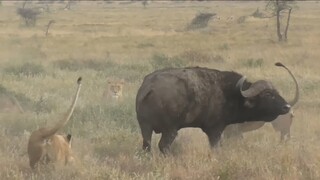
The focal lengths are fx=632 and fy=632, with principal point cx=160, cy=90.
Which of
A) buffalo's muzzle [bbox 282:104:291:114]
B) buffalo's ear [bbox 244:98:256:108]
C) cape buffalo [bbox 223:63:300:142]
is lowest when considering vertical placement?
cape buffalo [bbox 223:63:300:142]

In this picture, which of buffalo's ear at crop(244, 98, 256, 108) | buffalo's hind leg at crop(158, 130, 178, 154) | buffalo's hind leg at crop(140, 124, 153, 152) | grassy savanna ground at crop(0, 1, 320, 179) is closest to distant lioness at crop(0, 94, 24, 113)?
grassy savanna ground at crop(0, 1, 320, 179)

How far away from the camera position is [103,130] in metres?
11.1

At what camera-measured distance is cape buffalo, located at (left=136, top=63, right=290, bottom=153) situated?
328 inches

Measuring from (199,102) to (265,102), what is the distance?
1.18 m

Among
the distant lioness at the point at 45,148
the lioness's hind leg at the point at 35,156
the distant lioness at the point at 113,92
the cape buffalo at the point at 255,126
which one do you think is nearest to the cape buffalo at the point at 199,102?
the cape buffalo at the point at 255,126

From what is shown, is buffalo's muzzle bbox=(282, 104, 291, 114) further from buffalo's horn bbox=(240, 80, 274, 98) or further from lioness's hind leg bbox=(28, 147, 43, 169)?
lioness's hind leg bbox=(28, 147, 43, 169)

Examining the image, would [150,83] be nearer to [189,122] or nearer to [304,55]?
[189,122]

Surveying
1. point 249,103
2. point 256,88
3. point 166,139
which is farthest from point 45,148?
point 256,88

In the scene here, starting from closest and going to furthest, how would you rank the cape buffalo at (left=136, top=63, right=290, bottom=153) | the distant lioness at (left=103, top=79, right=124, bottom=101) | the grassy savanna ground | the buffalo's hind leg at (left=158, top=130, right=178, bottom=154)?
1. the grassy savanna ground
2. the cape buffalo at (left=136, top=63, right=290, bottom=153)
3. the buffalo's hind leg at (left=158, top=130, right=178, bottom=154)
4. the distant lioness at (left=103, top=79, right=124, bottom=101)

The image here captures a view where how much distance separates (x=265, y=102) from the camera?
913 cm

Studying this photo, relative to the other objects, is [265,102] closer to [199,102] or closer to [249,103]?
[249,103]

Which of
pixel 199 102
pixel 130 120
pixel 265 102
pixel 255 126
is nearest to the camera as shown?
pixel 199 102

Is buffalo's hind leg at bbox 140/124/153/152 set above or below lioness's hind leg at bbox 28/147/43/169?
below

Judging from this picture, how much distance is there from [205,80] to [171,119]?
2.64 feet
